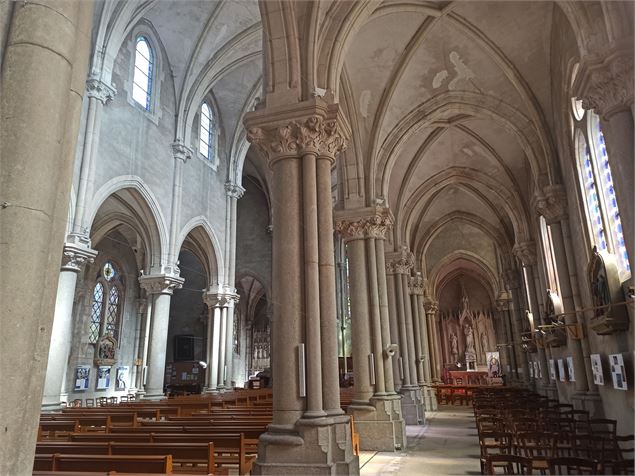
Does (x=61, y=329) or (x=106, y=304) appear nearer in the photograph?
(x=61, y=329)

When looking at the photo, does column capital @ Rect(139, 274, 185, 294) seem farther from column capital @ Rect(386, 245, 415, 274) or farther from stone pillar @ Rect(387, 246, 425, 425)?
stone pillar @ Rect(387, 246, 425, 425)

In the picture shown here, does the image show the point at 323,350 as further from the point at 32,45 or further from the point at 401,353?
the point at 401,353

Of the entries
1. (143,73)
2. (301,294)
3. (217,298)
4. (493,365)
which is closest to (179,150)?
(143,73)

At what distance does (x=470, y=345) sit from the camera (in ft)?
122

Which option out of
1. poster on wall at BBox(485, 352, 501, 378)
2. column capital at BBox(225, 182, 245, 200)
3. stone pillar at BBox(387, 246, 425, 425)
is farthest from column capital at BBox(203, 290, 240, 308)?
poster on wall at BBox(485, 352, 501, 378)

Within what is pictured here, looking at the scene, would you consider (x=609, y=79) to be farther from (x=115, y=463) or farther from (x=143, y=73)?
(x=143, y=73)

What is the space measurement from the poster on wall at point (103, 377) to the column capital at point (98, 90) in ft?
42.1

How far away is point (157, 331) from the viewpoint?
16.1 meters

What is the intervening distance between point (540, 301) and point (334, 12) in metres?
13.1

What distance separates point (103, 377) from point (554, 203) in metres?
19.7

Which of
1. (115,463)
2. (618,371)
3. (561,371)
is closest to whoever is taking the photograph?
(115,463)

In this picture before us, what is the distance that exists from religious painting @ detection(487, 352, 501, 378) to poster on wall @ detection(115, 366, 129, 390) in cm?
2398

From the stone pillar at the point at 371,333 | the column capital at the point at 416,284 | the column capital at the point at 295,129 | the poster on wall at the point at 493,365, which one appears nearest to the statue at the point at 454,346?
the poster on wall at the point at 493,365

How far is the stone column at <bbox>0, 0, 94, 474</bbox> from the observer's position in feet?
7.20
